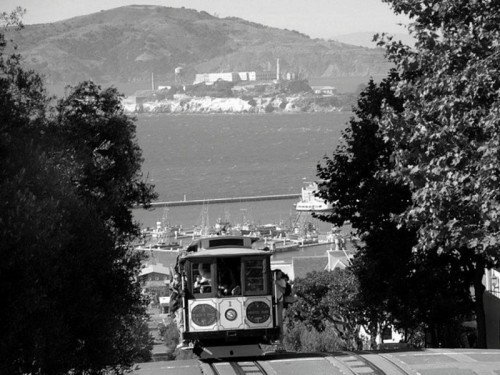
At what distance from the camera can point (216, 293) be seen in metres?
24.0

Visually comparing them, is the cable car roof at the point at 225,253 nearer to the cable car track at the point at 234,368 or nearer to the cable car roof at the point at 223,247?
the cable car roof at the point at 223,247

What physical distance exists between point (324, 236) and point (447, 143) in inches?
5528

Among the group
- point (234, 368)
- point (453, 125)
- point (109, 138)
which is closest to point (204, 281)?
point (234, 368)

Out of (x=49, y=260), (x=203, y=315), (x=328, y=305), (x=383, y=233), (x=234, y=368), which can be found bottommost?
(x=328, y=305)

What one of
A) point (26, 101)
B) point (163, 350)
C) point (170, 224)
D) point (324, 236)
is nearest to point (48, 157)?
point (26, 101)

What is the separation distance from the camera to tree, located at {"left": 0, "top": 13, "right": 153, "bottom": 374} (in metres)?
14.3

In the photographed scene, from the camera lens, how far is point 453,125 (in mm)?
21359

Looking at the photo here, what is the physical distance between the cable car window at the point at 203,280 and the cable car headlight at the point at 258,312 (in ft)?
3.04

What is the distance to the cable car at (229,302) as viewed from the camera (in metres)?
24.0

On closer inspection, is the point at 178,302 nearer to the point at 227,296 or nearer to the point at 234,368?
the point at 227,296

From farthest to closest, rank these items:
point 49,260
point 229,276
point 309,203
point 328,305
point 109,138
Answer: point 309,203, point 328,305, point 109,138, point 229,276, point 49,260

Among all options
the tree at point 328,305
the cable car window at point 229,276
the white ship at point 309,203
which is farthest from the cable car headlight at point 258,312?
the white ship at point 309,203

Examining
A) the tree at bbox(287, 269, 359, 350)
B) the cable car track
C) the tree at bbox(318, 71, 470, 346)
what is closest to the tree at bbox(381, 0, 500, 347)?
the cable car track

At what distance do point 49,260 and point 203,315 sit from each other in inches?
373
